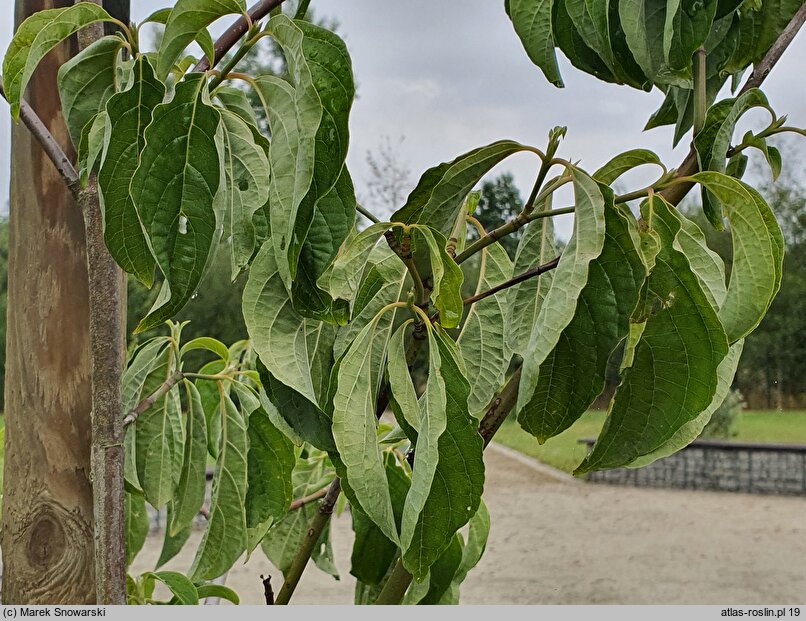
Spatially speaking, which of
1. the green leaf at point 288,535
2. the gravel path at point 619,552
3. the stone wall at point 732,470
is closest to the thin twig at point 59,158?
the green leaf at point 288,535

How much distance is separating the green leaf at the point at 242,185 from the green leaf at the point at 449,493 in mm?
95

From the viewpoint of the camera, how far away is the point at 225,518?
0.45 m

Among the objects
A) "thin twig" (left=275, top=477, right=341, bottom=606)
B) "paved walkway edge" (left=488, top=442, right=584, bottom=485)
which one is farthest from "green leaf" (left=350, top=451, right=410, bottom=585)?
"paved walkway edge" (left=488, top=442, right=584, bottom=485)

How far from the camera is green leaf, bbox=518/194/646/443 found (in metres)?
0.25

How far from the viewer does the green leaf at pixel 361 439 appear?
0.85 feet

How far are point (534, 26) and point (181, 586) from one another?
0.33 metres

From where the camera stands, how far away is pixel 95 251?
320 mm

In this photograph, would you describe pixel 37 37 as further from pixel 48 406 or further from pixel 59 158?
pixel 48 406

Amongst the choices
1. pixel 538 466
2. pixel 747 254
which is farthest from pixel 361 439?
pixel 538 466

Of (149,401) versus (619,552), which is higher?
(149,401)

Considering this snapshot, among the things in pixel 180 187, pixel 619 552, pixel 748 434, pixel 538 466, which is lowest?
pixel 619 552

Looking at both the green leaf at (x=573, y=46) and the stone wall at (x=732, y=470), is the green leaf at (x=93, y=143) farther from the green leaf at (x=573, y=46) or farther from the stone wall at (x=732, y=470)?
the stone wall at (x=732, y=470)
